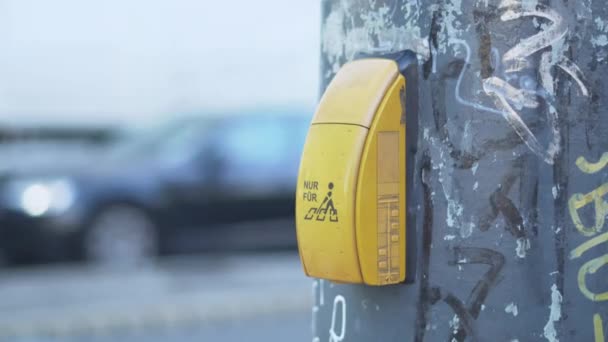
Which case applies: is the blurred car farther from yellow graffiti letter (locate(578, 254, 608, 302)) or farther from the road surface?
yellow graffiti letter (locate(578, 254, 608, 302))

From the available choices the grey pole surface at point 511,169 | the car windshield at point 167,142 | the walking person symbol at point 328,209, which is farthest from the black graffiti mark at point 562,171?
the car windshield at point 167,142

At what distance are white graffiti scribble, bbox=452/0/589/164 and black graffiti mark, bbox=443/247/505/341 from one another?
0.20 metres

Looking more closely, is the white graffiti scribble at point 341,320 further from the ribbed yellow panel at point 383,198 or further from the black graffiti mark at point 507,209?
the black graffiti mark at point 507,209

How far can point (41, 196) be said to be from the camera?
9.70 metres

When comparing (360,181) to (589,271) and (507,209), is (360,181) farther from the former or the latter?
(589,271)

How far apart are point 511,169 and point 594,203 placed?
0.56ft

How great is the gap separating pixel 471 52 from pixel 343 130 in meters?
0.27

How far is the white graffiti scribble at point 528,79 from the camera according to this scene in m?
2.08

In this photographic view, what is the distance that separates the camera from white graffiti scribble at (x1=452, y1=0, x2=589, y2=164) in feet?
6.83

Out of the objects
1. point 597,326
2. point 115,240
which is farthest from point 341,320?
point 115,240

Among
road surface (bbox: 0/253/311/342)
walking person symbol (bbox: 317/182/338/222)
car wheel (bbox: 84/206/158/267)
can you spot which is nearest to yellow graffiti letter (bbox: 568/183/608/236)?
walking person symbol (bbox: 317/182/338/222)

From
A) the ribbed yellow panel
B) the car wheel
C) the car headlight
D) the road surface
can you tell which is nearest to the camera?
the ribbed yellow panel

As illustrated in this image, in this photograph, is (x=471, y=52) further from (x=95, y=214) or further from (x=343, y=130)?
(x=95, y=214)

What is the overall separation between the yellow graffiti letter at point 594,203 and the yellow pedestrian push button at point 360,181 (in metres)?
0.31
